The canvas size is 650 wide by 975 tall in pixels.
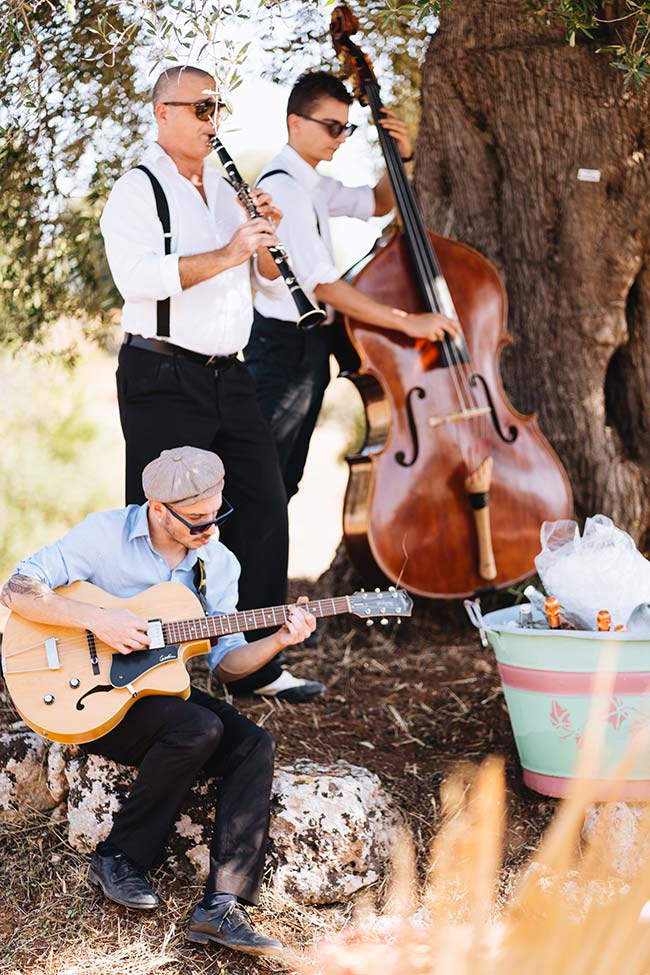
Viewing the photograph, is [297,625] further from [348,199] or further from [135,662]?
[348,199]

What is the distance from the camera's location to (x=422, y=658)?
391 cm

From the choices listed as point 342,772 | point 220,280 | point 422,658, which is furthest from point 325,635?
point 220,280

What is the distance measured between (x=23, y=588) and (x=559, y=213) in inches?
100

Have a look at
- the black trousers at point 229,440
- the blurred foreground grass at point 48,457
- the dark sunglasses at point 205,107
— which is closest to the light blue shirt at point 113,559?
the black trousers at point 229,440

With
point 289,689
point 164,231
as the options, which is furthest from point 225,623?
point 164,231

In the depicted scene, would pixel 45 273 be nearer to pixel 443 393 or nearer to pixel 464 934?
pixel 443 393

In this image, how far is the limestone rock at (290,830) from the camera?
2.58m

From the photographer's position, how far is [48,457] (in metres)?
7.34

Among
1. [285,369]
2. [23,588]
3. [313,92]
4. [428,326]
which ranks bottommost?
[23,588]

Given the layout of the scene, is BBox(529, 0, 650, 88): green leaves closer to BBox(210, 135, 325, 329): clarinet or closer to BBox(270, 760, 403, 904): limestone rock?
BBox(210, 135, 325, 329): clarinet

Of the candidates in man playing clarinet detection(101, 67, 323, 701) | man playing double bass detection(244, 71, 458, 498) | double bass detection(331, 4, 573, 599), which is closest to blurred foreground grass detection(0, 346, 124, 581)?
man playing double bass detection(244, 71, 458, 498)

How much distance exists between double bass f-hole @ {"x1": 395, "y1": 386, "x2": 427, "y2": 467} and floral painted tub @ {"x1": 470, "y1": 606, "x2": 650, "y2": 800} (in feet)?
2.50

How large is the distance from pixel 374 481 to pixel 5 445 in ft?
14.4

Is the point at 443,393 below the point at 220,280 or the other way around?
below
